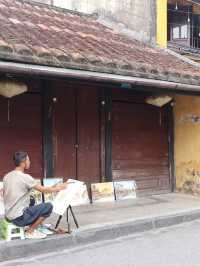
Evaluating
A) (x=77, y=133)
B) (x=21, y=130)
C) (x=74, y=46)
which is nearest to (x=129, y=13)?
(x=74, y=46)

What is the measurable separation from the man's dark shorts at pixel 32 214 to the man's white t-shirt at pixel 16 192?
0.23 ft

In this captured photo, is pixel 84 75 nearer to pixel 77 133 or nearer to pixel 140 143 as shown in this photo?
pixel 77 133

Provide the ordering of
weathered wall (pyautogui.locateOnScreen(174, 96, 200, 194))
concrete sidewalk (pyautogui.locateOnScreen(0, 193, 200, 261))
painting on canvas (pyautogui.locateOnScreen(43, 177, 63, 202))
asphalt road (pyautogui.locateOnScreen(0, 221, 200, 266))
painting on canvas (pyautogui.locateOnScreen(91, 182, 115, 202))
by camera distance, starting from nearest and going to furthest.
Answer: asphalt road (pyautogui.locateOnScreen(0, 221, 200, 266)) < concrete sidewalk (pyautogui.locateOnScreen(0, 193, 200, 261)) < painting on canvas (pyautogui.locateOnScreen(43, 177, 63, 202)) < painting on canvas (pyautogui.locateOnScreen(91, 182, 115, 202)) < weathered wall (pyautogui.locateOnScreen(174, 96, 200, 194))

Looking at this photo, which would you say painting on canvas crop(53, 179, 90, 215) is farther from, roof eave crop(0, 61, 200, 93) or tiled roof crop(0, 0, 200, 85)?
tiled roof crop(0, 0, 200, 85)

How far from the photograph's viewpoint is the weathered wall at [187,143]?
12148 mm

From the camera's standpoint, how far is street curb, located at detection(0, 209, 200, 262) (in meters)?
6.77

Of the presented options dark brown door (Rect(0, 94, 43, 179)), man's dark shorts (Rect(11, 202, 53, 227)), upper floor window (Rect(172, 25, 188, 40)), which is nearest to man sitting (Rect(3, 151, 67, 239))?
man's dark shorts (Rect(11, 202, 53, 227))

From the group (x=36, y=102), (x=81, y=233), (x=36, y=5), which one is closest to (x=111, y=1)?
(x=36, y=5)

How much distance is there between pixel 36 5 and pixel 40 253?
7561 millimetres

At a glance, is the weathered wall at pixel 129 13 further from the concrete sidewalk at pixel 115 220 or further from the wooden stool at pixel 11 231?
the wooden stool at pixel 11 231

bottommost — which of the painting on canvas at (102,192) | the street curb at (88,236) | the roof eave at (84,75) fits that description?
the street curb at (88,236)

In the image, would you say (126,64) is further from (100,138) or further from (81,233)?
(81,233)

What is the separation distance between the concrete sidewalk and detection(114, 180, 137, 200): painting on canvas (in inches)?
9.1

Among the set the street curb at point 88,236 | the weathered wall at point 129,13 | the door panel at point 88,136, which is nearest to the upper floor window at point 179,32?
the weathered wall at point 129,13
